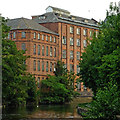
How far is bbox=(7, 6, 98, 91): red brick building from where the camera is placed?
328ft

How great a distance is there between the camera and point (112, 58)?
129 feet

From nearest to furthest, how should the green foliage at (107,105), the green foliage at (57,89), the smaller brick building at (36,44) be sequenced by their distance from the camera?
the green foliage at (107,105), the green foliage at (57,89), the smaller brick building at (36,44)

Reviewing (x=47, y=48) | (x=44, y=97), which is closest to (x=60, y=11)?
(x=47, y=48)

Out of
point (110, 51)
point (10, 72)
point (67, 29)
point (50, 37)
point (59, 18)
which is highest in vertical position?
point (59, 18)

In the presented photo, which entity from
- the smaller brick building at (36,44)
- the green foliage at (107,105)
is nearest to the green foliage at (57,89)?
the smaller brick building at (36,44)

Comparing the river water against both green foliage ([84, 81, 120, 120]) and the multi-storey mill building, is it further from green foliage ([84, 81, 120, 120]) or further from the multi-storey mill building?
the multi-storey mill building

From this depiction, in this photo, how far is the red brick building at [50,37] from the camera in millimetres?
99875

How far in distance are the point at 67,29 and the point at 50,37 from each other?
7.19 m

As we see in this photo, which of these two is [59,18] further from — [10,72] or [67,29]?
[10,72]

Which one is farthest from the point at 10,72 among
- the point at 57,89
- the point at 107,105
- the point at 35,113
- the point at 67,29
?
the point at 67,29

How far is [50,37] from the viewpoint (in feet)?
344

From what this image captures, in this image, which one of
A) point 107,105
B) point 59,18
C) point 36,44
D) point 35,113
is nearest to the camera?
point 107,105

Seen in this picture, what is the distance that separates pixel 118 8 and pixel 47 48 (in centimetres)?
5877

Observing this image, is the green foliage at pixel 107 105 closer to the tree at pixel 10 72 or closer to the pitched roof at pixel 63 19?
the tree at pixel 10 72
